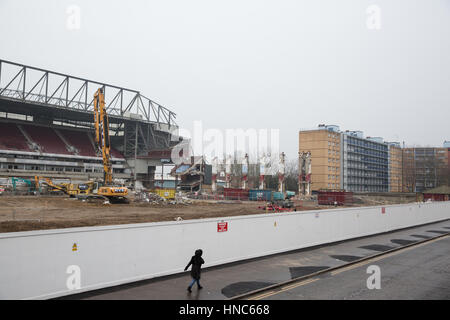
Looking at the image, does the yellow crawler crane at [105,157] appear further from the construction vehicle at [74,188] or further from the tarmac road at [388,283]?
the tarmac road at [388,283]

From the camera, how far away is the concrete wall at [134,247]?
8367 millimetres

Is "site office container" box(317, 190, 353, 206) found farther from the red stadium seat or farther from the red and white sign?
the red stadium seat

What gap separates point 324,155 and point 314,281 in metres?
84.1

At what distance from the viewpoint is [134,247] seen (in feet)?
35.4

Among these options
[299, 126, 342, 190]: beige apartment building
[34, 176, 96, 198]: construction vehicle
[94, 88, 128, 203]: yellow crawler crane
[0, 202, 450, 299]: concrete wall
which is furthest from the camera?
[299, 126, 342, 190]: beige apartment building

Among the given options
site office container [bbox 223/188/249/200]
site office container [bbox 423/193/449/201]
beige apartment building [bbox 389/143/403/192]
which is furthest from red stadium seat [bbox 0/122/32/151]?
beige apartment building [bbox 389/143/403/192]

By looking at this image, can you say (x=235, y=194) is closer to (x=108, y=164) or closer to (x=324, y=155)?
(x=108, y=164)

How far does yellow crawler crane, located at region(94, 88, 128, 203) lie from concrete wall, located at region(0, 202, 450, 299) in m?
26.6

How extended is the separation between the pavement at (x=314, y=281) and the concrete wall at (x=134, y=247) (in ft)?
1.39

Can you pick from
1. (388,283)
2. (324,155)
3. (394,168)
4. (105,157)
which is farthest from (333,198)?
(394,168)

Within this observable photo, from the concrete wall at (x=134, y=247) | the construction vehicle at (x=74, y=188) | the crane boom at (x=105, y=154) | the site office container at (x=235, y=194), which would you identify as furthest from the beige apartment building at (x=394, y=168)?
the concrete wall at (x=134, y=247)

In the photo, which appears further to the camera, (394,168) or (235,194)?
(394,168)

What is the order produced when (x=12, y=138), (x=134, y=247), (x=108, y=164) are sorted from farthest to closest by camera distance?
(x=12, y=138) < (x=108, y=164) < (x=134, y=247)

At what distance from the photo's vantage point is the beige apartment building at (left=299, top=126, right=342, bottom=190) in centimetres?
9275
